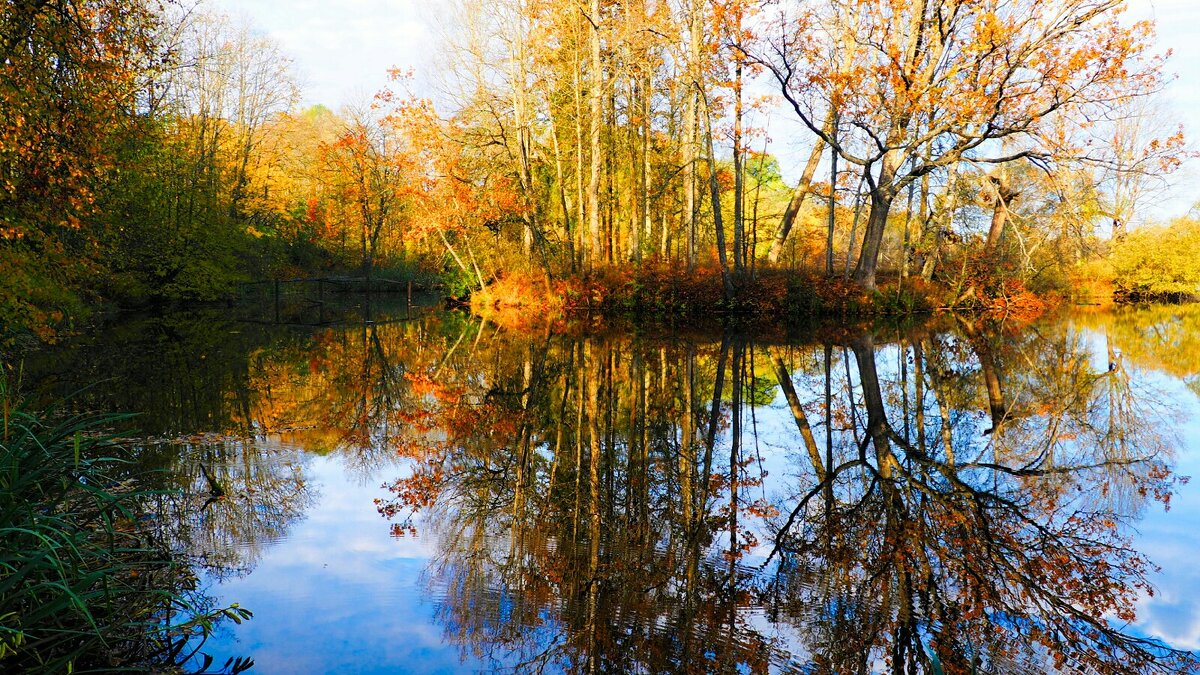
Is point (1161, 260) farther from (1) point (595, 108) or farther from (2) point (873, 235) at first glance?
(1) point (595, 108)

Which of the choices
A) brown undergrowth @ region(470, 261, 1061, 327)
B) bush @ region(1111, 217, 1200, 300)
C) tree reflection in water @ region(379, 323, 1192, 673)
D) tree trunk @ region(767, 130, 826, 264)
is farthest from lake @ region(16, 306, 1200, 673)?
bush @ region(1111, 217, 1200, 300)

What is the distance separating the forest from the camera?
369 inches

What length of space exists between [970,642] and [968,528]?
1.40m

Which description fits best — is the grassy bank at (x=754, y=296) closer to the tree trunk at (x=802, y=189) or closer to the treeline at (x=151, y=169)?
the tree trunk at (x=802, y=189)

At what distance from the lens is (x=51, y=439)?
326 cm

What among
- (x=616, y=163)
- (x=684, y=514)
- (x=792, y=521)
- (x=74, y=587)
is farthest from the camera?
(x=616, y=163)

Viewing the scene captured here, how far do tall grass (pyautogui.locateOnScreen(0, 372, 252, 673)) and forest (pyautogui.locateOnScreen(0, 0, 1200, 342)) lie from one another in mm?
6254

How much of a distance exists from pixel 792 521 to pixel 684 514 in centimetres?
70

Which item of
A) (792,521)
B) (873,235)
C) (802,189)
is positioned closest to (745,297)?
(873,235)

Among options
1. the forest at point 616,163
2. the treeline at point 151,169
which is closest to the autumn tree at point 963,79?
the forest at point 616,163

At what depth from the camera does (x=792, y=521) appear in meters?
4.57

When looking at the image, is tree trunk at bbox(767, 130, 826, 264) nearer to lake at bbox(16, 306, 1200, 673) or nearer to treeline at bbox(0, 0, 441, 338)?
lake at bbox(16, 306, 1200, 673)

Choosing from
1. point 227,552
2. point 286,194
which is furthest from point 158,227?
point 227,552

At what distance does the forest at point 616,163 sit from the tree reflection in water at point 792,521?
5.88m
